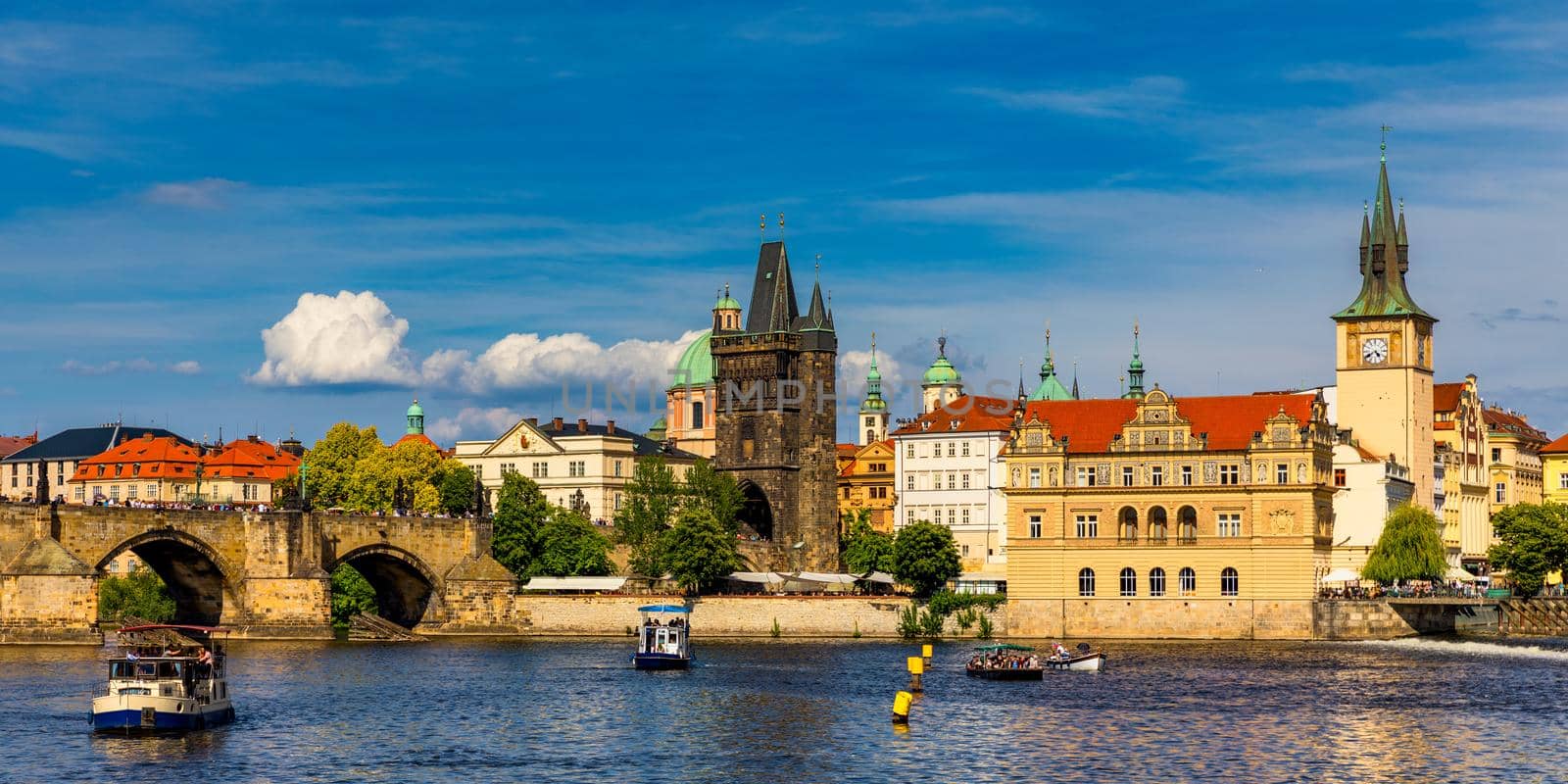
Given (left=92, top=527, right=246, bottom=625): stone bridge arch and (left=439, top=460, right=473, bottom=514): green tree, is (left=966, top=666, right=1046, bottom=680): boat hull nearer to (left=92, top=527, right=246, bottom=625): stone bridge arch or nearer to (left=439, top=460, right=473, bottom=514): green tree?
(left=92, top=527, right=246, bottom=625): stone bridge arch

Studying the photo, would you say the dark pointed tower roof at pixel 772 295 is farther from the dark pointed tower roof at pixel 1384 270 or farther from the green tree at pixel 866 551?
the dark pointed tower roof at pixel 1384 270

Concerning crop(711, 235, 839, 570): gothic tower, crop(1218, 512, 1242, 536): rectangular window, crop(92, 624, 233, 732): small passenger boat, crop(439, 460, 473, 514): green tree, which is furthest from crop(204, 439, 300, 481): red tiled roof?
crop(92, 624, 233, 732): small passenger boat

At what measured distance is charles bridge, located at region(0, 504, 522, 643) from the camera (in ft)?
336

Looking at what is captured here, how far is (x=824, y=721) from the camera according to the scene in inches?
2862

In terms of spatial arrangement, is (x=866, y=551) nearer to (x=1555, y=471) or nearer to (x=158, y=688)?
(x=1555, y=471)

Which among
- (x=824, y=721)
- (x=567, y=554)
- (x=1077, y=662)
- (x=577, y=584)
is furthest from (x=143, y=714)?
(x=567, y=554)

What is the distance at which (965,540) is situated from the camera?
518 ft

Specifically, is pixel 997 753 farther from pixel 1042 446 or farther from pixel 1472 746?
pixel 1042 446

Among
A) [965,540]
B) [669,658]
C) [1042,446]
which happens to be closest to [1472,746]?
[669,658]

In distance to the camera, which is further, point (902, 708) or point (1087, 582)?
point (1087, 582)

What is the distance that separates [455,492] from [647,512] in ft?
67.4

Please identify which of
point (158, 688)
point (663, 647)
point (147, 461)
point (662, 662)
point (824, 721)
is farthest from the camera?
point (147, 461)

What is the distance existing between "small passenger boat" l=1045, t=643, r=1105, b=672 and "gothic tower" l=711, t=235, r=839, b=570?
60.3m

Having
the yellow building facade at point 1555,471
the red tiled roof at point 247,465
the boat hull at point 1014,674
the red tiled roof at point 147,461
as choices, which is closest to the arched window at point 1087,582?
the boat hull at point 1014,674
